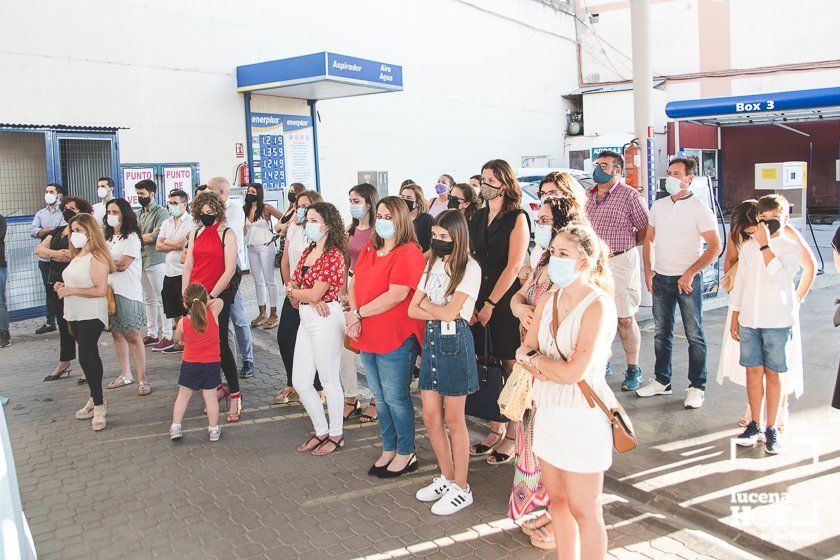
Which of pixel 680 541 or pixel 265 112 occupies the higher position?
pixel 265 112

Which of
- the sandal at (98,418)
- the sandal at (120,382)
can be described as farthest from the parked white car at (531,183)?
the sandal at (98,418)

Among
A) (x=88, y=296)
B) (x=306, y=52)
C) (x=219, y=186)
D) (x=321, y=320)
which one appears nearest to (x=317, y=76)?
(x=306, y=52)

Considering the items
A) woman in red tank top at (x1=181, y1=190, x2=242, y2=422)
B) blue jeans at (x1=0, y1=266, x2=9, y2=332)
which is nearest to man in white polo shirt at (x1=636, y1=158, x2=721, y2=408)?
woman in red tank top at (x1=181, y1=190, x2=242, y2=422)

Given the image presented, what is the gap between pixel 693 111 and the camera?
13.7 meters

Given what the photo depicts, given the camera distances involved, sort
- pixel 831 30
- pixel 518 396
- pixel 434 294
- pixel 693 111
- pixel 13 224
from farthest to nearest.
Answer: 1. pixel 831 30
2. pixel 693 111
3. pixel 13 224
4. pixel 434 294
5. pixel 518 396

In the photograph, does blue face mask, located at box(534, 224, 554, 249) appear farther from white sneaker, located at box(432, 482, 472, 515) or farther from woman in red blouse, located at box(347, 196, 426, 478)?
white sneaker, located at box(432, 482, 472, 515)

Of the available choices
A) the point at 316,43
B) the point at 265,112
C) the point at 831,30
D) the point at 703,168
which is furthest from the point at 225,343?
the point at 831,30

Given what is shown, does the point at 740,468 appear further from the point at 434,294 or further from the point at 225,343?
the point at 225,343

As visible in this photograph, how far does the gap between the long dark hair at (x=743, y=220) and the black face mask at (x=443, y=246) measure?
6.97 feet

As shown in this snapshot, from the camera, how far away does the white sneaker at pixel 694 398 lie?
582 cm

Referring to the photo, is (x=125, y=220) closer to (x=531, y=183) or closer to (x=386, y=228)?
(x=386, y=228)

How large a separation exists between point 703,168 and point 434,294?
65.0ft

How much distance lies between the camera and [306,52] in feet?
49.5

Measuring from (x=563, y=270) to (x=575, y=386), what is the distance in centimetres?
52
